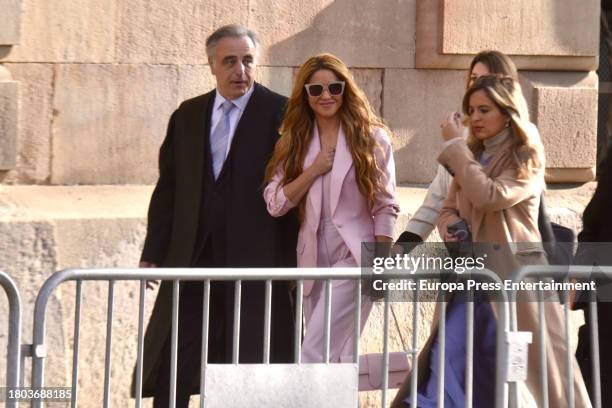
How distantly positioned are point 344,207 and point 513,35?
8.81 ft

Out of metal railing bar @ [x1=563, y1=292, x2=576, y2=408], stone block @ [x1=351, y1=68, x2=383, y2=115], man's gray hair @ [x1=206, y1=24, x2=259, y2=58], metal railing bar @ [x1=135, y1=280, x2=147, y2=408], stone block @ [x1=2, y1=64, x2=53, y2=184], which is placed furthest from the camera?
stone block @ [x1=351, y1=68, x2=383, y2=115]

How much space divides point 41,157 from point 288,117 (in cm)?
171

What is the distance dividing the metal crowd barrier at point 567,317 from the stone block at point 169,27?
2856mm

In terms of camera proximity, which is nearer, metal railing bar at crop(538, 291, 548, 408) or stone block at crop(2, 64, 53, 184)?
metal railing bar at crop(538, 291, 548, 408)

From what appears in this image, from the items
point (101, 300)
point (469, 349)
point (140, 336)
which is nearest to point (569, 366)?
point (469, 349)

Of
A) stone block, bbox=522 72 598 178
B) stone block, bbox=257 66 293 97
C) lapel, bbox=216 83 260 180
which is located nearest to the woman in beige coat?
lapel, bbox=216 83 260 180

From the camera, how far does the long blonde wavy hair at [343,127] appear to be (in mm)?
6121

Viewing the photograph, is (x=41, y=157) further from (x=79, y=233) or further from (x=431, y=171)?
(x=431, y=171)

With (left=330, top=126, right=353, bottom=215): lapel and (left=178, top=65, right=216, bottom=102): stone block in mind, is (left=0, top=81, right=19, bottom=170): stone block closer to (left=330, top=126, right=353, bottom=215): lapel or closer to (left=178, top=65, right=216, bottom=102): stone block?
(left=178, top=65, right=216, bottom=102): stone block

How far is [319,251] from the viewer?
Result: 20.1ft

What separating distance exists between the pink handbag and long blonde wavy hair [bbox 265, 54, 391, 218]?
2.65ft

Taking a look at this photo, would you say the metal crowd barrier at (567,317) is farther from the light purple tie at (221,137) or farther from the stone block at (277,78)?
the stone block at (277,78)

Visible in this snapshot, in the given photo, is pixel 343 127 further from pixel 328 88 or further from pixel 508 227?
pixel 508 227

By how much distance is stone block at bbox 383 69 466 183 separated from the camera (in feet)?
27.1
